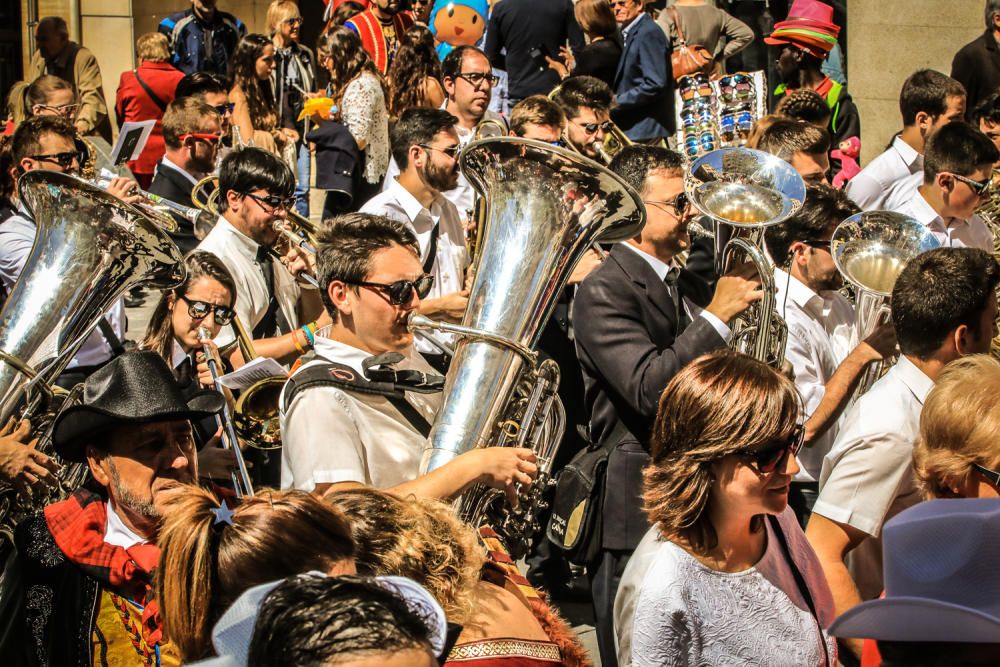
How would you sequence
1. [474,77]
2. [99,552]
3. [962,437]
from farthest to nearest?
[474,77], [99,552], [962,437]

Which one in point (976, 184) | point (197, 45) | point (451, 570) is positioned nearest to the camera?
point (451, 570)

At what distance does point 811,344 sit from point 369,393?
1951mm

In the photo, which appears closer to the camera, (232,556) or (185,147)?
(232,556)

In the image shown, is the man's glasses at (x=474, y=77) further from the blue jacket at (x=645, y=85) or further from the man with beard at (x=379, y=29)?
the man with beard at (x=379, y=29)

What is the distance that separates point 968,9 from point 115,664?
37.6 ft

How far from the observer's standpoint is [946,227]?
19.7ft

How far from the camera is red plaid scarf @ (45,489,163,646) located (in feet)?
10.5

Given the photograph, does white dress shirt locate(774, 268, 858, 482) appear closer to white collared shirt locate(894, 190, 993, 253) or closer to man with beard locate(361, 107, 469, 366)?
white collared shirt locate(894, 190, 993, 253)

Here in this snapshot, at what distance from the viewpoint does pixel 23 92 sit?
406 inches

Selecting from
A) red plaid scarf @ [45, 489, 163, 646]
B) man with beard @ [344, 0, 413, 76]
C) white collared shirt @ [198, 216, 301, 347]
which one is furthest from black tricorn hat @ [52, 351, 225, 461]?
man with beard @ [344, 0, 413, 76]

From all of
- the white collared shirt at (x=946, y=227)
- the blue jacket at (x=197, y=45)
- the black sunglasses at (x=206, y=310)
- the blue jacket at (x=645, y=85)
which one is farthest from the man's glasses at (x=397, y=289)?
the blue jacket at (x=197, y=45)

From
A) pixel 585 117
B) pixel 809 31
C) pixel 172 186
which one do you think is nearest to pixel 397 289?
pixel 172 186

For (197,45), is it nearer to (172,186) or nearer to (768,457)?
(172,186)

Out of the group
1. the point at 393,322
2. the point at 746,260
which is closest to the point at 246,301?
the point at 393,322
